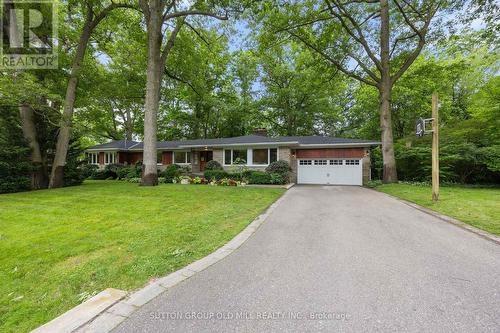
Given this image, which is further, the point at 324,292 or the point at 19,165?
the point at 19,165

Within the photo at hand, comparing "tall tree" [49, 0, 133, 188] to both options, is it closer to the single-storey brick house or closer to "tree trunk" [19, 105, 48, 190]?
"tree trunk" [19, 105, 48, 190]

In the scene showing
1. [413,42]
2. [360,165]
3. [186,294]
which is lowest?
[186,294]

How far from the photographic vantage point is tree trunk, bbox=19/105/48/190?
1147 cm

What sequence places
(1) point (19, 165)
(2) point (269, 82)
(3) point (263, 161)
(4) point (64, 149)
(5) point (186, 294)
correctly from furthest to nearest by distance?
(2) point (269, 82) → (3) point (263, 161) → (4) point (64, 149) → (1) point (19, 165) → (5) point (186, 294)

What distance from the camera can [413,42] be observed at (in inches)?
561

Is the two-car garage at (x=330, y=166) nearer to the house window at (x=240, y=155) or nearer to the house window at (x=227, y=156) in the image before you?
the house window at (x=240, y=155)

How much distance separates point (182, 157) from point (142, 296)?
17.8 m

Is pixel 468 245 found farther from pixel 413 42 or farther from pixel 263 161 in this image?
pixel 413 42

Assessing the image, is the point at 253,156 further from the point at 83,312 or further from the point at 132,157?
the point at 83,312

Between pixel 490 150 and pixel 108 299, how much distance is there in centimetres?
1630

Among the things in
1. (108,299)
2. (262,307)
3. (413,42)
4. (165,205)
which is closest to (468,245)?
(262,307)

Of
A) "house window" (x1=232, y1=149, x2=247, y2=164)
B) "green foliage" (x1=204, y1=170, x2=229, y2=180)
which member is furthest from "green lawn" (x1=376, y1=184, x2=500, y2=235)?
"green foliage" (x1=204, y1=170, x2=229, y2=180)

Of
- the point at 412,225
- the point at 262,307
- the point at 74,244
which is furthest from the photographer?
the point at 412,225

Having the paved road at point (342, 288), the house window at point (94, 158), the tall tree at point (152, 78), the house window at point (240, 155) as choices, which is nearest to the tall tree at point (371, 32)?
the tall tree at point (152, 78)
